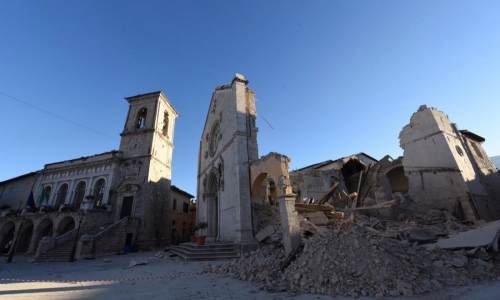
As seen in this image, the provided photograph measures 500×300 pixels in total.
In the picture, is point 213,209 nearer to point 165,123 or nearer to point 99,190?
point 99,190

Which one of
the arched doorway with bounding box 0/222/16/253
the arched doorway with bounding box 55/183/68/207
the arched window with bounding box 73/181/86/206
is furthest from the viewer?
the arched doorway with bounding box 55/183/68/207

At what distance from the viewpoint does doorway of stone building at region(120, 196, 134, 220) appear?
65.3ft

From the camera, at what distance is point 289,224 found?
7.62 metres

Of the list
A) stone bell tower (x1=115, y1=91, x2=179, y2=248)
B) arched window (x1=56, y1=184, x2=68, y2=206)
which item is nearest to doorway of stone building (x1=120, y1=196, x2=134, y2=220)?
stone bell tower (x1=115, y1=91, x2=179, y2=248)

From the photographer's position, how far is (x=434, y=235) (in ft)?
23.7

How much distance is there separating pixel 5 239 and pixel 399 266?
34.4 metres

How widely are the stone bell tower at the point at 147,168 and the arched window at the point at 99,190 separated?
1.97m

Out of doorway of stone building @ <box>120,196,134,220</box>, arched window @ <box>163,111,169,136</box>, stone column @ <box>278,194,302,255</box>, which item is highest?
arched window @ <box>163,111,169,136</box>

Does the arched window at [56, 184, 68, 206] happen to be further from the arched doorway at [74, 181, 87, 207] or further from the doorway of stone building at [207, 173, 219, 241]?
the doorway of stone building at [207, 173, 219, 241]

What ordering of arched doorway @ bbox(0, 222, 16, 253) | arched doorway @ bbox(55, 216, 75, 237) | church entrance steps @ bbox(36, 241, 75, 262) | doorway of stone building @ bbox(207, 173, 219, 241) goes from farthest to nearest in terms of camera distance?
1. arched doorway @ bbox(0, 222, 16, 253)
2. arched doorway @ bbox(55, 216, 75, 237)
3. doorway of stone building @ bbox(207, 173, 219, 241)
4. church entrance steps @ bbox(36, 241, 75, 262)

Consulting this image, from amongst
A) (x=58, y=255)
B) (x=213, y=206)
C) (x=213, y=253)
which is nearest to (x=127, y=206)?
(x=58, y=255)

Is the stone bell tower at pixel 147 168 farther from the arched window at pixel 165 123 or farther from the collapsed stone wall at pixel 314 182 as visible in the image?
the collapsed stone wall at pixel 314 182

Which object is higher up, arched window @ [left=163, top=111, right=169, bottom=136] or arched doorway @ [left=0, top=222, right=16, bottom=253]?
arched window @ [left=163, top=111, right=169, bottom=136]

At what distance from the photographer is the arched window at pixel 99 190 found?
21219mm
